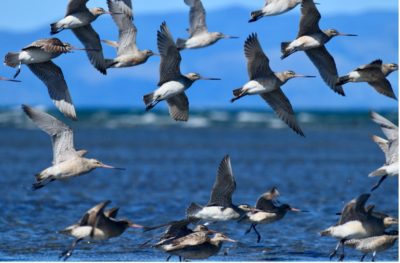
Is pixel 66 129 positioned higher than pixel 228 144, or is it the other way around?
pixel 66 129

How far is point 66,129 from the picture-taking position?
12.7 metres

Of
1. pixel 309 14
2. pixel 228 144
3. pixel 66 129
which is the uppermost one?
pixel 309 14

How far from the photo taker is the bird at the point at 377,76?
12.4 m

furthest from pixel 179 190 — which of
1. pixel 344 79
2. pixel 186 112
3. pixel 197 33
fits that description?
pixel 344 79

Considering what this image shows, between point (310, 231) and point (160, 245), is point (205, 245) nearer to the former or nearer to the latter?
point (160, 245)

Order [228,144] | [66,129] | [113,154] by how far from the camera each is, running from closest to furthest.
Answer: [66,129] < [113,154] < [228,144]

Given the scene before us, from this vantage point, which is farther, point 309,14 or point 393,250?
point 393,250

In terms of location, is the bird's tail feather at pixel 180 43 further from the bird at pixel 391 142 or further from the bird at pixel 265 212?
the bird at pixel 391 142

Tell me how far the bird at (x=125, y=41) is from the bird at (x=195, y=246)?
2.38 metres

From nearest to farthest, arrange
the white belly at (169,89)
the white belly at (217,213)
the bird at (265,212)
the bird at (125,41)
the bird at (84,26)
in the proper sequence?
the white belly at (217,213), the white belly at (169,89), the bird at (84,26), the bird at (265,212), the bird at (125,41)

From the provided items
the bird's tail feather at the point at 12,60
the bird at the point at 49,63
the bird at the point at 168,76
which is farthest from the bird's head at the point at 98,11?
the bird's tail feather at the point at 12,60

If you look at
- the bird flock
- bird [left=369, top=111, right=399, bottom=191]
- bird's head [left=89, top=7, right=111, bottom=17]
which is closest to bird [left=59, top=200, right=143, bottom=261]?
the bird flock

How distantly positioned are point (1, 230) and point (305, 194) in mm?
9449

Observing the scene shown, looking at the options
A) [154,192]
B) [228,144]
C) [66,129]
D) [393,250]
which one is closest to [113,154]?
[228,144]
